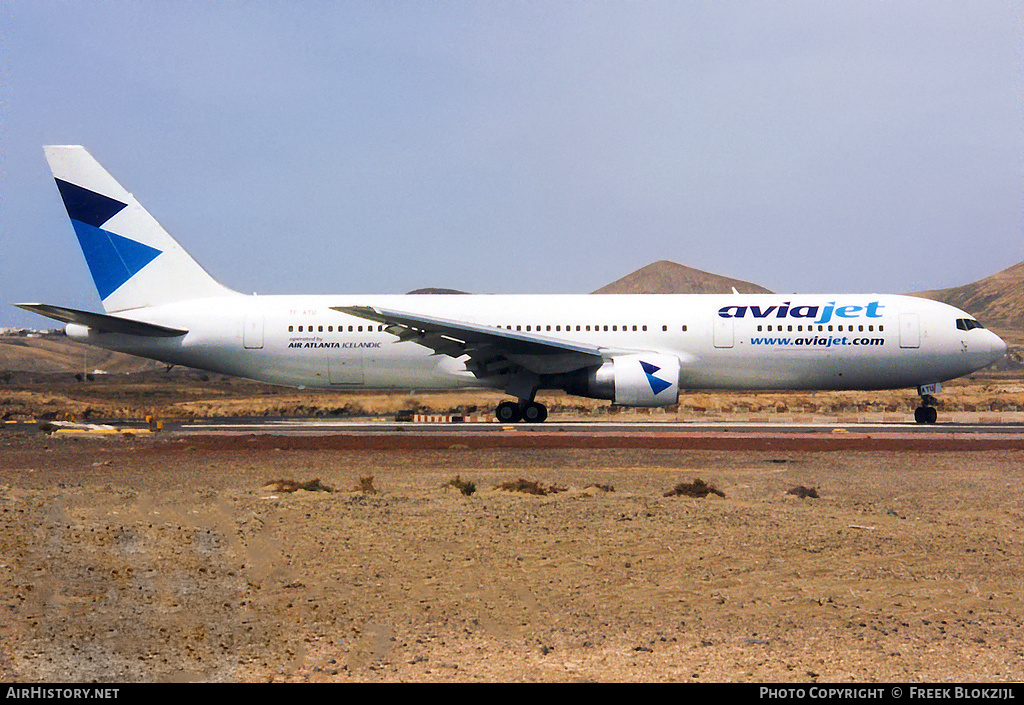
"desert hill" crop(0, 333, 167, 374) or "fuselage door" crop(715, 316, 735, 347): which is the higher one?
"desert hill" crop(0, 333, 167, 374)

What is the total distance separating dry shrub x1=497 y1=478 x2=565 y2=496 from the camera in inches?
456

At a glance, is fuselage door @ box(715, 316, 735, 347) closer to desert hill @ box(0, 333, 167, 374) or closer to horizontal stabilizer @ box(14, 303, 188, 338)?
horizontal stabilizer @ box(14, 303, 188, 338)

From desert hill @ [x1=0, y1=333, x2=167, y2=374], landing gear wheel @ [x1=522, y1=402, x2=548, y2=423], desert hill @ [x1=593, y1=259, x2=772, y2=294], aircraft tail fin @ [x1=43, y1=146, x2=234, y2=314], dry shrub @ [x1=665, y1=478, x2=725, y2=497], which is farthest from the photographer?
desert hill @ [x1=593, y1=259, x2=772, y2=294]

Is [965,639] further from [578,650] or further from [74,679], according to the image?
[74,679]

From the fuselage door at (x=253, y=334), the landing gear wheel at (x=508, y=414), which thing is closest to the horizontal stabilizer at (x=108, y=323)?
the fuselage door at (x=253, y=334)

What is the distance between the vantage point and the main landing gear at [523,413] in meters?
24.2

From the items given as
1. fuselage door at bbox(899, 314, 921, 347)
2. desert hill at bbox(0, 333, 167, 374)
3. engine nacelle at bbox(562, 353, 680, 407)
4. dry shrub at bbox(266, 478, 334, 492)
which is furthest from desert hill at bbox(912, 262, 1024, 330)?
dry shrub at bbox(266, 478, 334, 492)

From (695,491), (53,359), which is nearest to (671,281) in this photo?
(53,359)

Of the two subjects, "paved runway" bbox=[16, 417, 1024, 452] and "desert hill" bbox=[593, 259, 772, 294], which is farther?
"desert hill" bbox=[593, 259, 772, 294]

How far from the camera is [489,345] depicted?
75.5 feet

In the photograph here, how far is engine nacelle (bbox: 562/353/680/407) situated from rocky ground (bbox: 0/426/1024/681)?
29.6 ft

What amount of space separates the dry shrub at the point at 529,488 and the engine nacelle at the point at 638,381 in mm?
10250

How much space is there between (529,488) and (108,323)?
678 inches

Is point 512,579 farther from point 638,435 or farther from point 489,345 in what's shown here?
point 489,345
